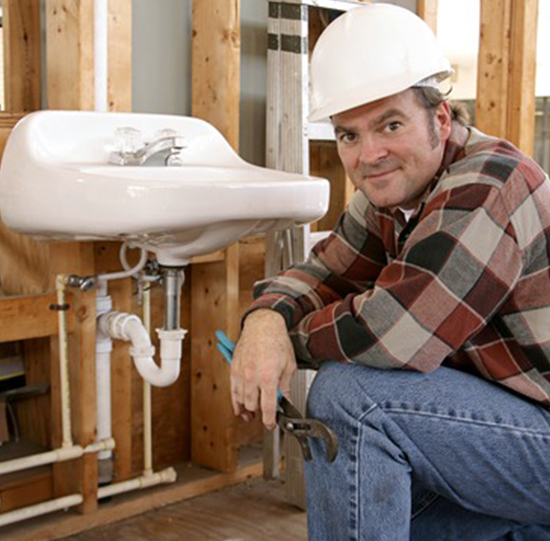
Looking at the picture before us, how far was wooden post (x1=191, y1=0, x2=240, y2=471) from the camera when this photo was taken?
208cm

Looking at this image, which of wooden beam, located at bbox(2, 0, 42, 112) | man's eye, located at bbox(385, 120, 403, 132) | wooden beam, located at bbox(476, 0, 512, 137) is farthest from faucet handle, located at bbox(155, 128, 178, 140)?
wooden beam, located at bbox(476, 0, 512, 137)

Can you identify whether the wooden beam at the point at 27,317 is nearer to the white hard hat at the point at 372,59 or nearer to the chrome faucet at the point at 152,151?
the chrome faucet at the point at 152,151

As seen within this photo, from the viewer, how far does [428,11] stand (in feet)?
Result: 8.62

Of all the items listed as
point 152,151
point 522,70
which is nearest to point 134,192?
point 152,151

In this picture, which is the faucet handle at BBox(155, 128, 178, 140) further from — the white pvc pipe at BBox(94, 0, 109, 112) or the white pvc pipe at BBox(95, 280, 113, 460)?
the white pvc pipe at BBox(95, 280, 113, 460)

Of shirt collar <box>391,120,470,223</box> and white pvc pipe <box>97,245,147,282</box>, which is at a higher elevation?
shirt collar <box>391,120,470,223</box>

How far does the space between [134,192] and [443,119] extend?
0.50 m

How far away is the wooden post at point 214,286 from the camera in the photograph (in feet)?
6.84

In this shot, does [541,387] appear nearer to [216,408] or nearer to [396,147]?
A: [396,147]

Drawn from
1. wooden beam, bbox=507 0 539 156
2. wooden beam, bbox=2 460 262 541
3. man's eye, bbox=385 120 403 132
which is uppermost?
wooden beam, bbox=507 0 539 156

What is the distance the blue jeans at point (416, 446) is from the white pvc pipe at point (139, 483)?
88cm

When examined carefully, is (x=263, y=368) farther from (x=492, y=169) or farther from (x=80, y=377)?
(x=80, y=377)

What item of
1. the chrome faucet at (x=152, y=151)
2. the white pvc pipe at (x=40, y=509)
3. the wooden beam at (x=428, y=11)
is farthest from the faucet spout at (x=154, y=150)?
the wooden beam at (x=428, y=11)

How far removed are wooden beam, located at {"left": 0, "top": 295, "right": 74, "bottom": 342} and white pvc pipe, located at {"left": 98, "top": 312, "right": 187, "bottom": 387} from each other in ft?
0.43
